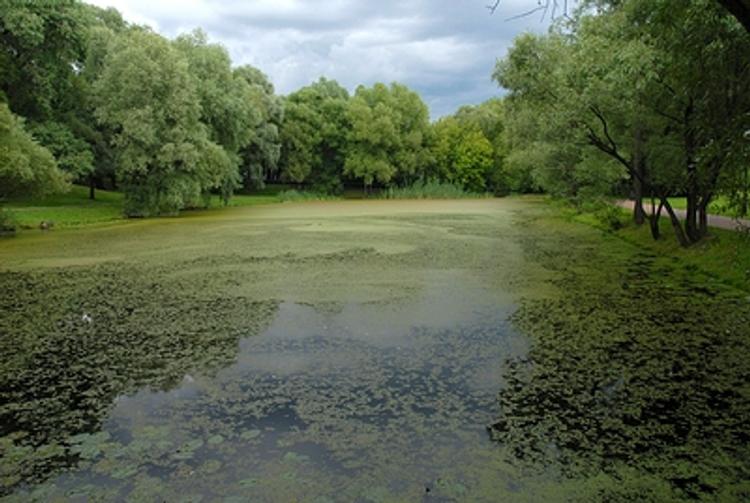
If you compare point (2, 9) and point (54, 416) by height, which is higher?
point (2, 9)

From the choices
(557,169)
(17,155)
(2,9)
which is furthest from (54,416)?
(2,9)

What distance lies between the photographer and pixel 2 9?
26375 millimetres

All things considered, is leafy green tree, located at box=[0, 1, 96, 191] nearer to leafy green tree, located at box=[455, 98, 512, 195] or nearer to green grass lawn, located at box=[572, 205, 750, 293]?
green grass lawn, located at box=[572, 205, 750, 293]

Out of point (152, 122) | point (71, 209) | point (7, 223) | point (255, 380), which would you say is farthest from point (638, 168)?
point (71, 209)

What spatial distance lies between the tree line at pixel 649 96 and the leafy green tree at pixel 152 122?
52.7 feet

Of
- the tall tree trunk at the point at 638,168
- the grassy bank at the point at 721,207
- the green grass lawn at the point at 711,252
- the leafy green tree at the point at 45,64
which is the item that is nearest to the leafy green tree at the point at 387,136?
the leafy green tree at the point at 45,64

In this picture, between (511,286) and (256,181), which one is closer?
(511,286)

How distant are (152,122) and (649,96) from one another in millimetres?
23151

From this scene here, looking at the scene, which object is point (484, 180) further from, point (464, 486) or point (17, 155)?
point (464, 486)

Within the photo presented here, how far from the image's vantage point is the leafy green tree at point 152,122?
2845 cm

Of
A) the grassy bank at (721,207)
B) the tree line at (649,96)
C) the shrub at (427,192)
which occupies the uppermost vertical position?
the tree line at (649,96)

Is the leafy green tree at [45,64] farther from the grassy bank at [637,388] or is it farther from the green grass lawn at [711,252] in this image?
the grassy bank at [637,388]

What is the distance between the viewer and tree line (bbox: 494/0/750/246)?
643cm

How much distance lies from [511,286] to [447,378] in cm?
543
